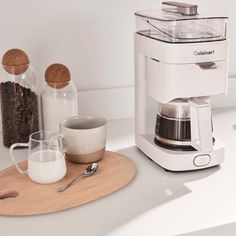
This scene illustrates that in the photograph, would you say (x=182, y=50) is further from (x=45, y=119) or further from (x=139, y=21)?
(x=45, y=119)

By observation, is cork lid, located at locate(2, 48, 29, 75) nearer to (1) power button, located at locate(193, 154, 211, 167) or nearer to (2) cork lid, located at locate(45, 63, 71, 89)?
(2) cork lid, located at locate(45, 63, 71, 89)

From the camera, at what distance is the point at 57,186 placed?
1119mm

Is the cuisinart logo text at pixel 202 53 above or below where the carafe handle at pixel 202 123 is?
above

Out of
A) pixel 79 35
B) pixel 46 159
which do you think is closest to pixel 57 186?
pixel 46 159

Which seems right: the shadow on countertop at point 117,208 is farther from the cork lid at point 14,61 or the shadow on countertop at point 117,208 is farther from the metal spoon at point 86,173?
the cork lid at point 14,61

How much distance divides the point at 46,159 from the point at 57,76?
0.27 meters

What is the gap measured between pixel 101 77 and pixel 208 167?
51 cm

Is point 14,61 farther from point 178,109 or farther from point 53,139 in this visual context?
point 178,109

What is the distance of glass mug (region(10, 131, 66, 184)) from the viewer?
1.12 meters

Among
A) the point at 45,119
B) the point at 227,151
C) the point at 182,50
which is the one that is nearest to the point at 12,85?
the point at 45,119

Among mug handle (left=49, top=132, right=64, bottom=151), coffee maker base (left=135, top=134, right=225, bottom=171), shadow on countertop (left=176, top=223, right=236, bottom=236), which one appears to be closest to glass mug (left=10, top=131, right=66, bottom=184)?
mug handle (left=49, top=132, right=64, bottom=151)

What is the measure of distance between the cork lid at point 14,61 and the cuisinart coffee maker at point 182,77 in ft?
0.96

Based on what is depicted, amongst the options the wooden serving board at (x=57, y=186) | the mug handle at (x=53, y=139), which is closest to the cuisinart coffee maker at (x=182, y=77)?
the wooden serving board at (x=57, y=186)

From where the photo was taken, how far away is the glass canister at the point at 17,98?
1302 millimetres
